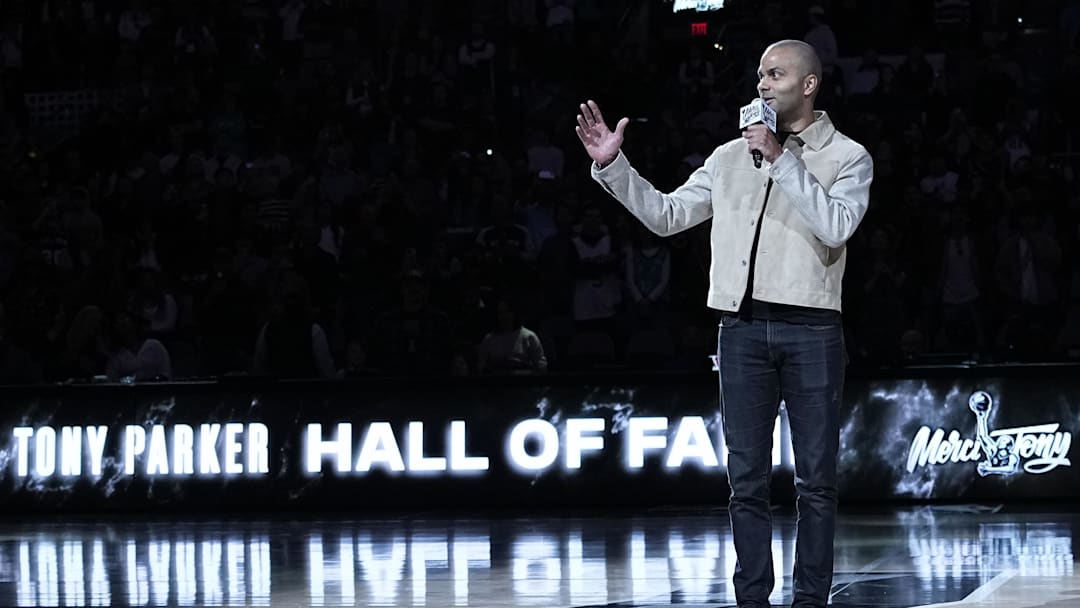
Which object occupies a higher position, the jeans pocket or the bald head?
the bald head

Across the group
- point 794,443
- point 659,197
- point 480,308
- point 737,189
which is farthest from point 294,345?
point 794,443

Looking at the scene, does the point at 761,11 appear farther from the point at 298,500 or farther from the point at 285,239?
the point at 298,500

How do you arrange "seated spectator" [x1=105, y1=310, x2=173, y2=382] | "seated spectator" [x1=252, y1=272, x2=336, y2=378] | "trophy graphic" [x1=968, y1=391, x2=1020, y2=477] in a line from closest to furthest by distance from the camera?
"trophy graphic" [x1=968, y1=391, x2=1020, y2=477]
"seated spectator" [x1=252, y1=272, x2=336, y2=378]
"seated spectator" [x1=105, y1=310, x2=173, y2=382]

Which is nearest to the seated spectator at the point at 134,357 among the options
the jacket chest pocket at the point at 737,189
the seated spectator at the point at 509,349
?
the seated spectator at the point at 509,349

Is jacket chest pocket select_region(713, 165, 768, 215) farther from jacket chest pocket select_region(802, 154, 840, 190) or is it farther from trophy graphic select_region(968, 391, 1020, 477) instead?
Answer: trophy graphic select_region(968, 391, 1020, 477)

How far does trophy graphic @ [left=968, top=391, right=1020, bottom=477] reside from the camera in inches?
473

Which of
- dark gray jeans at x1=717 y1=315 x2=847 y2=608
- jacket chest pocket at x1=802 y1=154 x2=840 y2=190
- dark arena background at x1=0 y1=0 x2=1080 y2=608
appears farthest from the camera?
dark arena background at x1=0 y1=0 x2=1080 y2=608

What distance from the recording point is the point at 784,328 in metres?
6.00

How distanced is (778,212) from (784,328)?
432mm

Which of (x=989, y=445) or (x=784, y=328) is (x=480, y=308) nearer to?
(x=989, y=445)

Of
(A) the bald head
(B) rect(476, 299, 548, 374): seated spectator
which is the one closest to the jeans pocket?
(A) the bald head

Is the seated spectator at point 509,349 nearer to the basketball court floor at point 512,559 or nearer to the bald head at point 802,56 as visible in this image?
the basketball court floor at point 512,559

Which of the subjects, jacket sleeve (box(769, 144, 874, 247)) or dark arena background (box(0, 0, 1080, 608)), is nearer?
jacket sleeve (box(769, 144, 874, 247))

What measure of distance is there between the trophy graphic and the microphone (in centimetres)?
678
